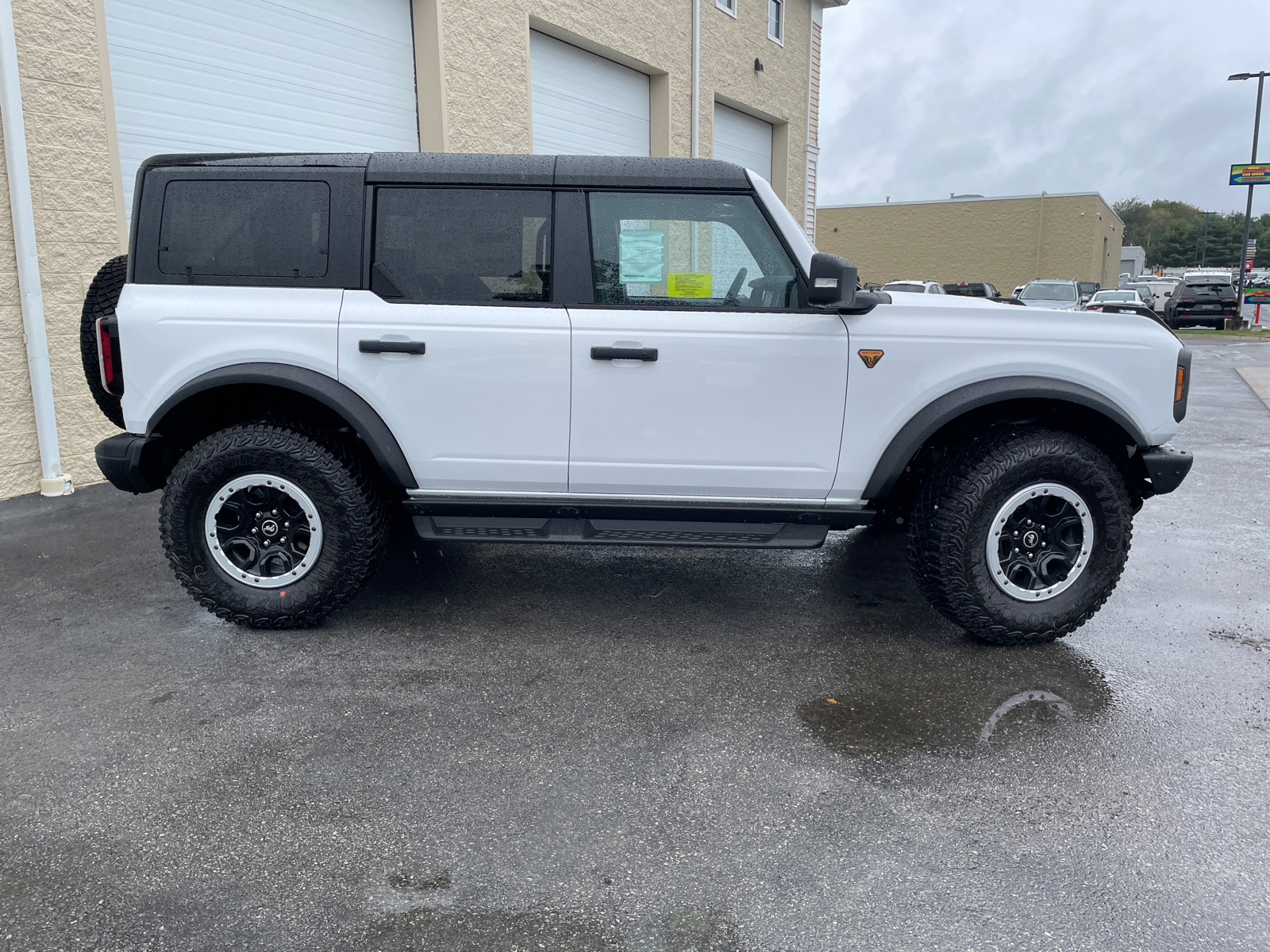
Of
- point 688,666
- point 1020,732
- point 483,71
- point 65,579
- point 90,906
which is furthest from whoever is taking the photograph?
point 483,71

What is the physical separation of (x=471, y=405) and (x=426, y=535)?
2.08 feet

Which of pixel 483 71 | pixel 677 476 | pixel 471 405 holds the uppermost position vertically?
pixel 483 71

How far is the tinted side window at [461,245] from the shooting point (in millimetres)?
3807

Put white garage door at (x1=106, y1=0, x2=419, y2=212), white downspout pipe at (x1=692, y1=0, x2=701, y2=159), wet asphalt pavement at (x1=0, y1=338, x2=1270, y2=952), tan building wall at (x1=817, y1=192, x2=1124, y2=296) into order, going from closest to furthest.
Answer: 1. wet asphalt pavement at (x1=0, y1=338, x2=1270, y2=952)
2. white garage door at (x1=106, y1=0, x2=419, y2=212)
3. white downspout pipe at (x1=692, y1=0, x2=701, y2=159)
4. tan building wall at (x1=817, y1=192, x2=1124, y2=296)

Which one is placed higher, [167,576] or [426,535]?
[426,535]

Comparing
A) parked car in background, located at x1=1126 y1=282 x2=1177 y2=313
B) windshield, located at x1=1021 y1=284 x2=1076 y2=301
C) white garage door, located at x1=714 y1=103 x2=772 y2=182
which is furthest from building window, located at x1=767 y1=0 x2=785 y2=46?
parked car in background, located at x1=1126 y1=282 x2=1177 y2=313

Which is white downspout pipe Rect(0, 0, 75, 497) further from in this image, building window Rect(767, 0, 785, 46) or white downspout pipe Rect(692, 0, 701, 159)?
building window Rect(767, 0, 785, 46)

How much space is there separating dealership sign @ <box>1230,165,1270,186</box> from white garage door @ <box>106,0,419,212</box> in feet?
98.0

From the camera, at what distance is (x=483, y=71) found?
948 centimetres

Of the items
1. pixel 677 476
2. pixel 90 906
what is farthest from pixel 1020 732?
pixel 90 906

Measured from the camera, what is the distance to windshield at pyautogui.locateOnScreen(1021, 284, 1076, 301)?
23.1 meters

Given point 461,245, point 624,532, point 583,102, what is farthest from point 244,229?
point 583,102

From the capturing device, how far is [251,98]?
769 centimetres

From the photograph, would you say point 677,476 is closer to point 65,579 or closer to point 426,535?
point 426,535
